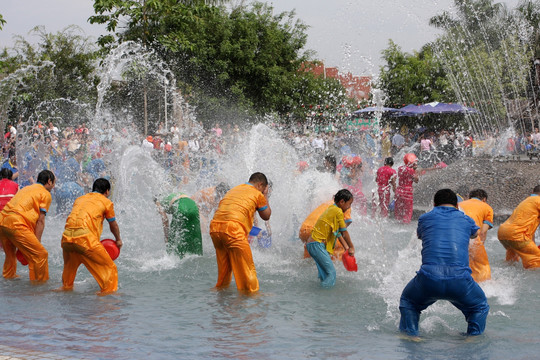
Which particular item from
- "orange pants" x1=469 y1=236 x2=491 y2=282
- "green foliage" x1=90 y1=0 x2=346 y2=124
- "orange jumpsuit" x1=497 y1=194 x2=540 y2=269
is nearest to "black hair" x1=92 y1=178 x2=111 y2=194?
"orange pants" x1=469 y1=236 x2=491 y2=282

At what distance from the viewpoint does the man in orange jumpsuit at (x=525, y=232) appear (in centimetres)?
914

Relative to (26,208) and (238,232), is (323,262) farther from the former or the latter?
(26,208)

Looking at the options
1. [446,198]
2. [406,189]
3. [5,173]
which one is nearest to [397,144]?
[406,189]

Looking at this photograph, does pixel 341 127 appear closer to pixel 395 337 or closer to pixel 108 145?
pixel 108 145

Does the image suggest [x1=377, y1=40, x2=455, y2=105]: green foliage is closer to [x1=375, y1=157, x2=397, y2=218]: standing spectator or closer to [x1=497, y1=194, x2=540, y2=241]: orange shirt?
[x1=375, y1=157, x2=397, y2=218]: standing spectator

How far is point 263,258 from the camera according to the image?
420 inches

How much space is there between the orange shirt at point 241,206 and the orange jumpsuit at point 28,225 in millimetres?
2529

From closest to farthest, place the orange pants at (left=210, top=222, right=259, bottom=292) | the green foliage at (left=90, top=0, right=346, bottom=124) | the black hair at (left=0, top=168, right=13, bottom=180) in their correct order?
the orange pants at (left=210, top=222, right=259, bottom=292)
the black hair at (left=0, top=168, right=13, bottom=180)
the green foliage at (left=90, top=0, right=346, bottom=124)

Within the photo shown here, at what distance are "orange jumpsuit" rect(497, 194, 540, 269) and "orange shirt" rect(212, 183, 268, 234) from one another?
→ 3.51m

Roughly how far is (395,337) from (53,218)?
1075 cm

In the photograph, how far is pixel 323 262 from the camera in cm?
841

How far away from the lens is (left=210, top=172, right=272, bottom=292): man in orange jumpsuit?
7.82 meters

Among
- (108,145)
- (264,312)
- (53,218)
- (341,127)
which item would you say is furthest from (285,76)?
(264,312)

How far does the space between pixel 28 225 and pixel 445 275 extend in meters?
5.57
